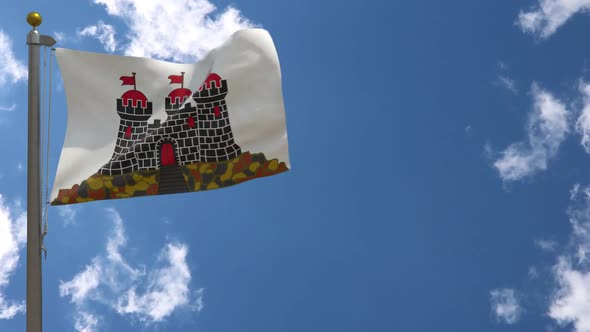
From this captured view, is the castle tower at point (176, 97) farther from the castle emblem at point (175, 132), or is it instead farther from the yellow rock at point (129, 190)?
the yellow rock at point (129, 190)

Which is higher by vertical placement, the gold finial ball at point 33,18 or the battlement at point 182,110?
the gold finial ball at point 33,18

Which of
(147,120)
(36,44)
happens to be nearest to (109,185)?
(147,120)

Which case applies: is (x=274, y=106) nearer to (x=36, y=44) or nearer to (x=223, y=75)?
(x=223, y=75)

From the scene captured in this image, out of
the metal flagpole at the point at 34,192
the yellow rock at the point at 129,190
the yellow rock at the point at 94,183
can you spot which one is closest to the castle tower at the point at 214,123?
the yellow rock at the point at 129,190

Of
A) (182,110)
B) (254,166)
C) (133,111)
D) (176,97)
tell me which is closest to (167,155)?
(182,110)

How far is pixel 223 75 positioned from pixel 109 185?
2434 millimetres

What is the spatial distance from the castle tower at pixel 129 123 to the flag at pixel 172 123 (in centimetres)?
1

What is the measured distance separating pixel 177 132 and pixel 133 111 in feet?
2.42

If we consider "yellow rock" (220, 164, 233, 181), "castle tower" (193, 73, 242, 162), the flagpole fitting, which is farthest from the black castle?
the flagpole fitting

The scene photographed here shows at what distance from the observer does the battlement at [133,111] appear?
11.0 meters

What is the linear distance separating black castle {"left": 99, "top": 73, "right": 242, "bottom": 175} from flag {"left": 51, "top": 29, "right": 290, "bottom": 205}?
0.02 m

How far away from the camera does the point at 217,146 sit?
11055 millimetres

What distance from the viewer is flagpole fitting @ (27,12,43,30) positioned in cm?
989

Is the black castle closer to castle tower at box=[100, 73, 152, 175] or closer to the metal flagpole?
castle tower at box=[100, 73, 152, 175]
